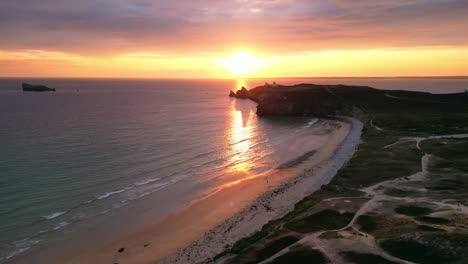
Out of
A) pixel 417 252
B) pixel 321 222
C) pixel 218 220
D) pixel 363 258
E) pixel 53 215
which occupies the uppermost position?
pixel 417 252

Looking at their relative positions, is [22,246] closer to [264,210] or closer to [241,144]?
[264,210]

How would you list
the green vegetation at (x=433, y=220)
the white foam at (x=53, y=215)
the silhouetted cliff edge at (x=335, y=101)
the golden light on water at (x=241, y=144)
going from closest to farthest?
the green vegetation at (x=433, y=220), the white foam at (x=53, y=215), the golden light on water at (x=241, y=144), the silhouetted cliff edge at (x=335, y=101)

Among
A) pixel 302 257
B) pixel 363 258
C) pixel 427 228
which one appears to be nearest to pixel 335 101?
pixel 427 228

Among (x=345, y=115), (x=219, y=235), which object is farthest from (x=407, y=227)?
(x=345, y=115)

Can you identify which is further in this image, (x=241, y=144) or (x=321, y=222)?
(x=241, y=144)

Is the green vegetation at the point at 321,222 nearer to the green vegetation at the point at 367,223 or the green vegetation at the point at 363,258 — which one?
the green vegetation at the point at 367,223

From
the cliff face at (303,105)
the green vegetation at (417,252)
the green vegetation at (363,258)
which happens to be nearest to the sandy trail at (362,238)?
the green vegetation at (363,258)

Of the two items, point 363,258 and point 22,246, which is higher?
point 363,258
